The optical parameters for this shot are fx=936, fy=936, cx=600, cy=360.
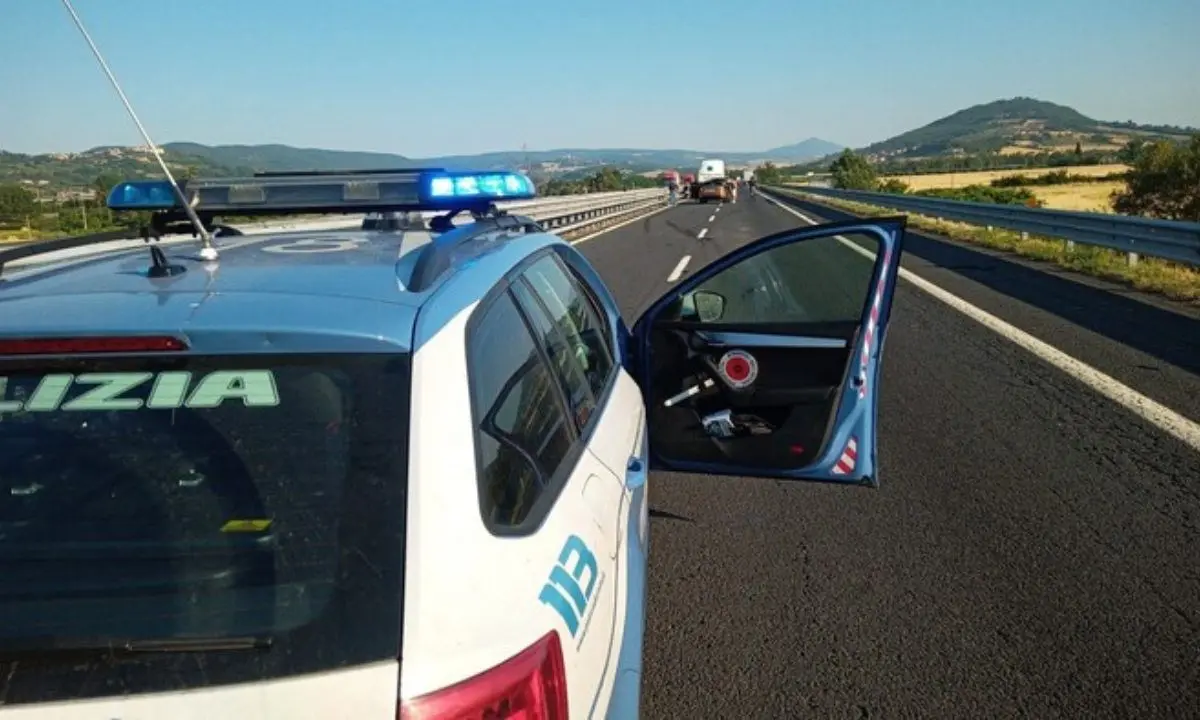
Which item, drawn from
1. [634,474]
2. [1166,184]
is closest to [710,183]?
[1166,184]

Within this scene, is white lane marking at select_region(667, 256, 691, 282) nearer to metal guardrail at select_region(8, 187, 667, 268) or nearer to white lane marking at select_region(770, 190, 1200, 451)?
metal guardrail at select_region(8, 187, 667, 268)

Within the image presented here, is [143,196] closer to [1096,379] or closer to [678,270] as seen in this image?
[1096,379]

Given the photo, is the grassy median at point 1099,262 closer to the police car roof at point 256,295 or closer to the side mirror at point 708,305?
the side mirror at point 708,305

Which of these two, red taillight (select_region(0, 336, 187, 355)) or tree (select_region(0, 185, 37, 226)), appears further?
tree (select_region(0, 185, 37, 226))

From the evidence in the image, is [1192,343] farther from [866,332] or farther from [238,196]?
[238,196]

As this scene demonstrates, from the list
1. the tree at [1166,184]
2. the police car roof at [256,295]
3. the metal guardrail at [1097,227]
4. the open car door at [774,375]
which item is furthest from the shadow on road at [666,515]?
the tree at [1166,184]

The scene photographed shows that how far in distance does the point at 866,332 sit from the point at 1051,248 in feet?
49.1

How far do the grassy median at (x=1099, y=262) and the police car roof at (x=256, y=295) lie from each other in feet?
36.0

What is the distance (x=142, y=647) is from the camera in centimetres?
144

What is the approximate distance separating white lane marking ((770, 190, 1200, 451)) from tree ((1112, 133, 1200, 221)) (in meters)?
28.3

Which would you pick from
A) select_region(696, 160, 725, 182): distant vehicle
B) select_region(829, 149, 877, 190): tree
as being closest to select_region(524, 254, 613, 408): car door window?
select_region(696, 160, 725, 182): distant vehicle

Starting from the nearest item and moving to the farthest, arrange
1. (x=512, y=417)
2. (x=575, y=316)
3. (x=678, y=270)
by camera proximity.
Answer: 1. (x=512, y=417)
2. (x=575, y=316)
3. (x=678, y=270)

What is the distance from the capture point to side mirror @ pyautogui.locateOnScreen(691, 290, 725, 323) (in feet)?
13.1

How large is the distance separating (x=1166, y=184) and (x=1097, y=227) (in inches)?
969
